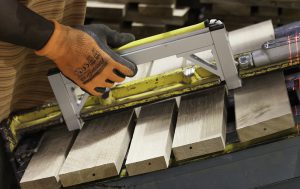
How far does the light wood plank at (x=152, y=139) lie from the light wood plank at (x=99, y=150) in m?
0.07

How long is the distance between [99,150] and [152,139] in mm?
286

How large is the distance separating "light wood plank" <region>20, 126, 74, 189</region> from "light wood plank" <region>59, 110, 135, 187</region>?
6cm

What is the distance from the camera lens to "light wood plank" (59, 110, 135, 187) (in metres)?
2.46

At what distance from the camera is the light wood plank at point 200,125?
7.75 feet

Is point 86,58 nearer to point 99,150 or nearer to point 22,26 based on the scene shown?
point 22,26

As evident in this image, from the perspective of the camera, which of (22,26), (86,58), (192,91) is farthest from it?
(192,91)

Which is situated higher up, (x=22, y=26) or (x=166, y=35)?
(x=22, y=26)

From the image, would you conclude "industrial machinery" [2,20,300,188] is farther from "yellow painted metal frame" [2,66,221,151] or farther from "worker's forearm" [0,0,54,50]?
"worker's forearm" [0,0,54,50]

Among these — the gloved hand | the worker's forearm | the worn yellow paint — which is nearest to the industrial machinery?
the worn yellow paint

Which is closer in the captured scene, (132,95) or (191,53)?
(191,53)

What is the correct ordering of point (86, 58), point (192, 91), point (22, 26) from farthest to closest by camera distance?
point (192, 91), point (86, 58), point (22, 26)

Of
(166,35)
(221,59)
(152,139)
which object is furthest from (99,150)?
(221,59)

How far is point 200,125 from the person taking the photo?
2.49 meters

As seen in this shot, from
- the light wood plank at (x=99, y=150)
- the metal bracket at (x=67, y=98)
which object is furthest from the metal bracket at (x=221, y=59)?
the metal bracket at (x=67, y=98)
